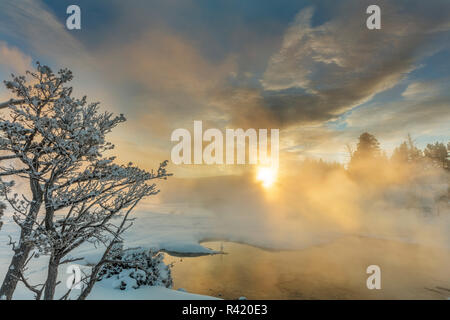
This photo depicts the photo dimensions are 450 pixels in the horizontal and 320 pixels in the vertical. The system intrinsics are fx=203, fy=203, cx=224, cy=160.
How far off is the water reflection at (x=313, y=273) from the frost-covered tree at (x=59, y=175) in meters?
13.2

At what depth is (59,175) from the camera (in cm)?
453

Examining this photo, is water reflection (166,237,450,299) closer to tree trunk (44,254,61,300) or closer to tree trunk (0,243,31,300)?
tree trunk (0,243,31,300)

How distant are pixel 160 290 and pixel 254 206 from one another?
59833 millimetres

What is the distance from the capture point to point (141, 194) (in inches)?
195

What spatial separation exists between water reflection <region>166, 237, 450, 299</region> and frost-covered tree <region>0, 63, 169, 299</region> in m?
13.2

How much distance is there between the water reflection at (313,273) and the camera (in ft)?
51.4

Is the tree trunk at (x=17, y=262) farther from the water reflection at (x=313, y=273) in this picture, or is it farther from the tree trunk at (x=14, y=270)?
the water reflection at (x=313, y=273)

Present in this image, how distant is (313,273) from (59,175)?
72.1 feet

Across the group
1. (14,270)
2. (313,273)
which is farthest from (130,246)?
(313,273)

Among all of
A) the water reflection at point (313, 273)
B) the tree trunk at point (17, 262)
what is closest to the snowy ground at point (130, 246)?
the tree trunk at point (17, 262)

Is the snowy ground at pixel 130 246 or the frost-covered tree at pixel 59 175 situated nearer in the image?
the frost-covered tree at pixel 59 175

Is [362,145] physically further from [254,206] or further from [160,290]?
[160,290]

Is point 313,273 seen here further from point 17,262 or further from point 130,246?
point 17,262
